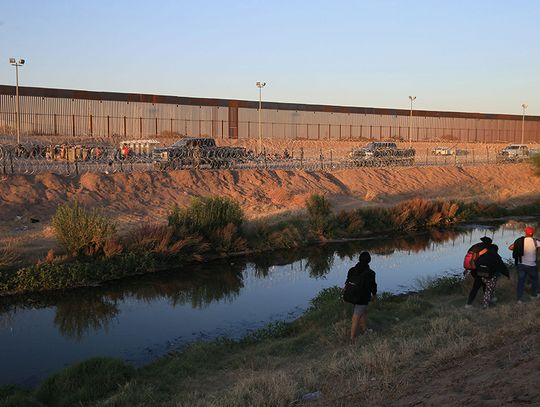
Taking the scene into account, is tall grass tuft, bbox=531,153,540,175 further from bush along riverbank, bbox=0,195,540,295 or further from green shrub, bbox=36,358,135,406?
green shrub, bbox=36,358,135,406

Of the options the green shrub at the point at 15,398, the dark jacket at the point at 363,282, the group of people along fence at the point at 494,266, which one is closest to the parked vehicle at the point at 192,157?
the group of people along fence at the point at 494,266

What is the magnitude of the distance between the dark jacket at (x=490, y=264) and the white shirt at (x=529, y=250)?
51 cm

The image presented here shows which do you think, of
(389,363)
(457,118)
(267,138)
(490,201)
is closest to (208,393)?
(389,363)

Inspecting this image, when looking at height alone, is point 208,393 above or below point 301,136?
below

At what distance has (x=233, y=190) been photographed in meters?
32.7

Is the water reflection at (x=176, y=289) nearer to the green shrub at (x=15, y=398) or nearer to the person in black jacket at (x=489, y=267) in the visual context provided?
the green shrub at (x=15, y=398)

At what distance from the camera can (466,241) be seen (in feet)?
86.5

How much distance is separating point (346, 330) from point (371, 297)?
776mm

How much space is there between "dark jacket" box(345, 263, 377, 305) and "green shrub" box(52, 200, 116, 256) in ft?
33.6

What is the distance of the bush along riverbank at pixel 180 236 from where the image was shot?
17.6 metres

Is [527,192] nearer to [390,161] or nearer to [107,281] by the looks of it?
[390,161]

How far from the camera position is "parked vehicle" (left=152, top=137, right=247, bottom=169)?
114 ft

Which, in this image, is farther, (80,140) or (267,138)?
(267,138)

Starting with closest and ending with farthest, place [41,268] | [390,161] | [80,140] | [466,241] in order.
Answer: [41,268] → [466,241] → [390,161] → [80,140]
